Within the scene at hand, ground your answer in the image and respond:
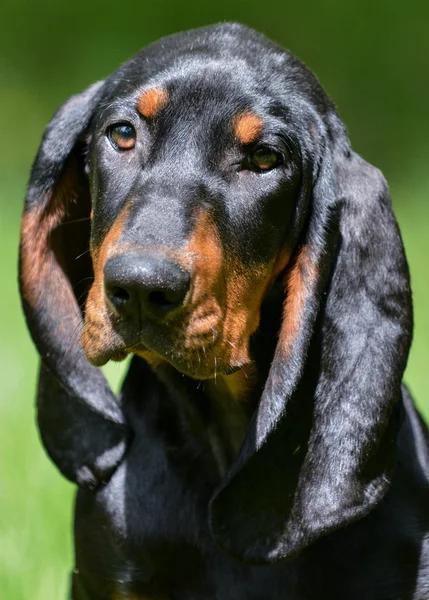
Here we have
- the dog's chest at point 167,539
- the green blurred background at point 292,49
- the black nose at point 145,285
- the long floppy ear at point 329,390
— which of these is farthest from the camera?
the green blurred background at point 292,49

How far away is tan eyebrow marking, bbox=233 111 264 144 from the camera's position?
368 cm

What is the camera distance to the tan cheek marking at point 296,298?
12.1 ft

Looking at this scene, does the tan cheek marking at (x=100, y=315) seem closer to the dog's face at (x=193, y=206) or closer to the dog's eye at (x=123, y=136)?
the dog's face at (x=193, y=206)

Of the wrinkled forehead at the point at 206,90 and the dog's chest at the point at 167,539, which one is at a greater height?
the wrinkled forehead at the point at 206,90

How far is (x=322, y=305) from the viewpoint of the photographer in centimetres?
381

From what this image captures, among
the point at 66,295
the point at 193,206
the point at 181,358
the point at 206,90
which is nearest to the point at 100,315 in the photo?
the point at 181,358

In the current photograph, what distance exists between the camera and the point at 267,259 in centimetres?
378

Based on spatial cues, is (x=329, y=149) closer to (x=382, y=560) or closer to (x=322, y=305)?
(x=322, y=305)

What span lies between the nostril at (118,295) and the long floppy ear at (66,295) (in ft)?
1.93

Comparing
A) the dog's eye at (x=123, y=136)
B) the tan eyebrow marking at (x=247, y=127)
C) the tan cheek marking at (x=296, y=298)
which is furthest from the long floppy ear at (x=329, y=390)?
the dog's eye at (x=123, y=136)

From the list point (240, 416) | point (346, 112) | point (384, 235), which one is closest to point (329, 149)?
point (384, 235)

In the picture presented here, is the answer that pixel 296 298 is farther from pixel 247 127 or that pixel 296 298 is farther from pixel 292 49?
pixel 292 49

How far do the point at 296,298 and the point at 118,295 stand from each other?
61cm

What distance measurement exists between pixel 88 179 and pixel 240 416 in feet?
3.07
